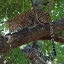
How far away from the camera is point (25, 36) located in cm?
373

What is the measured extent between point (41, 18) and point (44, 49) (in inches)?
38.2

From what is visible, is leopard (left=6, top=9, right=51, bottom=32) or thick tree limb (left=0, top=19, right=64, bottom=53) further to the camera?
leopard (left=6, top=9, right=51, bottom=32)

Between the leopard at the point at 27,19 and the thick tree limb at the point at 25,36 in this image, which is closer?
the thick tree limb at the point at 25,36

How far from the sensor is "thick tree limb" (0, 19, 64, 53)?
3.53 m

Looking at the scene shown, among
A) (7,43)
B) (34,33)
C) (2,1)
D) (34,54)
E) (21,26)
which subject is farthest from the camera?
(21,26)

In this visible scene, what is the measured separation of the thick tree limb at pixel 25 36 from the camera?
139 inches

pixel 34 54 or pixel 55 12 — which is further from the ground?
pixel 55 12

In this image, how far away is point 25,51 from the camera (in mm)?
5359

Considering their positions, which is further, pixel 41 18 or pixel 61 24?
pixel 41 18

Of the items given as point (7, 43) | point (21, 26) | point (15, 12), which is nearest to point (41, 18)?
point (15, 12)

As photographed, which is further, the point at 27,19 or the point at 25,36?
the point at 27,19

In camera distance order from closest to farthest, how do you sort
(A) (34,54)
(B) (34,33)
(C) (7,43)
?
(C) (7,43)
(B) (34,33)
(A) (34,54)

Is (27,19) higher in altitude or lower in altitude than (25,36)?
lower

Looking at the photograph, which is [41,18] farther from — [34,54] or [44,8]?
[34,54]
